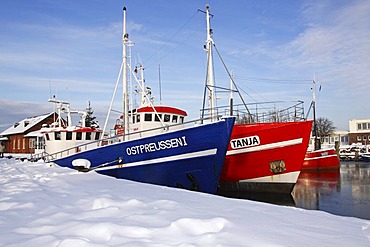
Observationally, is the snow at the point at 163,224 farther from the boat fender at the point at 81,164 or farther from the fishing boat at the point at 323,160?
the fishing boat at the point at 323,160

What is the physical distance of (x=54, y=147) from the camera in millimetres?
15219

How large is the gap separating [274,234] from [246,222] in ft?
1.68

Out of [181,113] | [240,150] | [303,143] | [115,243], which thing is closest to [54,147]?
[181,113]

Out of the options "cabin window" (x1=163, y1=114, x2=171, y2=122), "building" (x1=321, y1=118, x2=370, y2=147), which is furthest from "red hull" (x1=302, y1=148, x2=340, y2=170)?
"building" (x1=321, y1=118, x2=370, y2=147)

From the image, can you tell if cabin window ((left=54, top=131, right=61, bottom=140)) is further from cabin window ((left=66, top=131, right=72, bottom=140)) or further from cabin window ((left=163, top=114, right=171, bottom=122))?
cabin window ((left=163, top=114, right=171, bottom=122))

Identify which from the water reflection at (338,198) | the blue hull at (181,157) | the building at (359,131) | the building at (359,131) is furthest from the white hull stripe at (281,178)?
the building at (359,131)

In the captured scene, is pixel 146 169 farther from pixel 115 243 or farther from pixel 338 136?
pixel 338 136

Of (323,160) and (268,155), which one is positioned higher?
(268,155)

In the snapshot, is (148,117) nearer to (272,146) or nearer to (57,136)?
(57,136)

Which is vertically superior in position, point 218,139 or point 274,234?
point 218,139

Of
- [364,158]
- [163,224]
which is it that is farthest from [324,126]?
[163,224]

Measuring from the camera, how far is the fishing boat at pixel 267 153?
12047mm

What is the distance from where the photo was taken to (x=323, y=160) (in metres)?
23.8

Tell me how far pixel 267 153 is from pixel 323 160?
13.8 m
